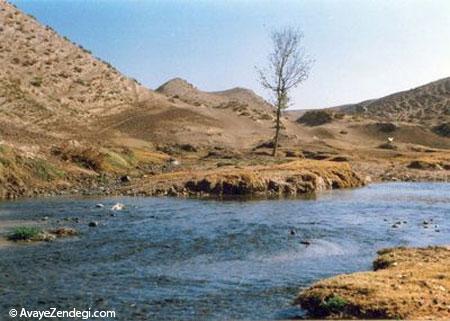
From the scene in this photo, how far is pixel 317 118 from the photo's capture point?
120 m

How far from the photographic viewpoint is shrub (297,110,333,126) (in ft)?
386

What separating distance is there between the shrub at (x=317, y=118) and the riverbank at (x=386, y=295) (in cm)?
10037

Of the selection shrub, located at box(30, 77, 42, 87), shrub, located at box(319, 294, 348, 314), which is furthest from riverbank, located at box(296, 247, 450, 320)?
shrub, located at box(30, 77, 42, 87)

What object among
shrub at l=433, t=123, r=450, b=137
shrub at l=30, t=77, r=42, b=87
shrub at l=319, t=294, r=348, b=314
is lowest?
shrub at l=319, t=294, r=348, b=314

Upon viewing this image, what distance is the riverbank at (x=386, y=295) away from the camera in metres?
14.0

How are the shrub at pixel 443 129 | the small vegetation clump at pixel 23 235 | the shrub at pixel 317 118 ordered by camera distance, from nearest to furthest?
the small vegetation clump at pixel 23 235 < the shrub at pixel 443 129 < the shrub at pixel 317 118

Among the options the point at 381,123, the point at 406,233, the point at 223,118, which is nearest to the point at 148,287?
the point at 406,233

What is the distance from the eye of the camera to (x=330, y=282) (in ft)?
53.4

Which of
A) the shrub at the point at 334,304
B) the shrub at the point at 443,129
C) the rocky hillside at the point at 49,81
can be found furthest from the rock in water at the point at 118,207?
the shrub at the point at 443,129

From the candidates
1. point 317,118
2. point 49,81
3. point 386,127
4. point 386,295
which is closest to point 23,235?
point 386,295

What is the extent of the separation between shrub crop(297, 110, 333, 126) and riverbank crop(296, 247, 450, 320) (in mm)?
100370

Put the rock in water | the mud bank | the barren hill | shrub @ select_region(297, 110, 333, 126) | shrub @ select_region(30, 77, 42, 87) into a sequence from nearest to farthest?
the rock in water < the mud bank < the barren hill < shrub @ select_region(30, 77, 42, 87) < shrub @ select_region(297, 110, 333, 126)

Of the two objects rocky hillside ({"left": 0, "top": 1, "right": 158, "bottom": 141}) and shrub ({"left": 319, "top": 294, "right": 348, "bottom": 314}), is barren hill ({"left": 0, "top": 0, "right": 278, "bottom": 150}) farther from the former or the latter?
shrub ({"left": 319, "top": 294, "right": 348, "bottom": 314})

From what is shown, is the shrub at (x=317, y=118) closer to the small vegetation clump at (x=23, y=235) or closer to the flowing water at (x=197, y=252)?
the flowing water at (x=197, y=252)
